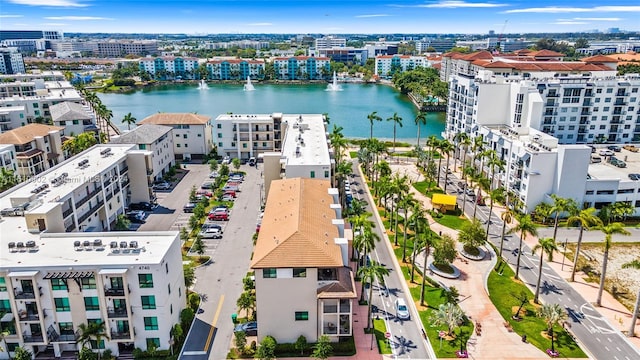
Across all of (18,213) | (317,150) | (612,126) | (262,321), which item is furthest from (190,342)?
(612,126)

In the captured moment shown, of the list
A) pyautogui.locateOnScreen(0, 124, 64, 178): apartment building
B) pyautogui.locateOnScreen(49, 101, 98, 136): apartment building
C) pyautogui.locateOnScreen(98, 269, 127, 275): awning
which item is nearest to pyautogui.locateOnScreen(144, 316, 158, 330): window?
pyautogui.locateOnScreen(98, 269, 127, 275): awning

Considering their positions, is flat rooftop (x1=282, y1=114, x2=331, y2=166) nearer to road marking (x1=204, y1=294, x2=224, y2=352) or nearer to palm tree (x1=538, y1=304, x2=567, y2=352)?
road marking (x1=204, y1=294, x2=224, y2=352)

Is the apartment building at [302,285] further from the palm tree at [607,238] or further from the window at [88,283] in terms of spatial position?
the palm tree at [607,238]

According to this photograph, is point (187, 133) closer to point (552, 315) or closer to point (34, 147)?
point (34, 147)

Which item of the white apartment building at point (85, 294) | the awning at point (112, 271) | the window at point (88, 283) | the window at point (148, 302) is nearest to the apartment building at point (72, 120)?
the white apartment building at point (85, 294)

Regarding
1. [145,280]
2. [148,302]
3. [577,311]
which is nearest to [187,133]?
[145,280]

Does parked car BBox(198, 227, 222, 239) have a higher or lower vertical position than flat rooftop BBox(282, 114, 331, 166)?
lower
